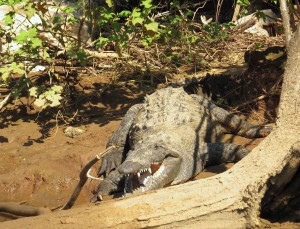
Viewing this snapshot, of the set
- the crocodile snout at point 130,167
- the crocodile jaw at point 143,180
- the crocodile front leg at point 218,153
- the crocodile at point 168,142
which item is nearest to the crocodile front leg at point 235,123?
the crocodile at point 168,142

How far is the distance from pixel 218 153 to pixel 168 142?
0.57 m

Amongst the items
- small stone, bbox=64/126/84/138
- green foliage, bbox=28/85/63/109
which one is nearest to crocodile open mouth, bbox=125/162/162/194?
small stone, bbox=64/126/84/138

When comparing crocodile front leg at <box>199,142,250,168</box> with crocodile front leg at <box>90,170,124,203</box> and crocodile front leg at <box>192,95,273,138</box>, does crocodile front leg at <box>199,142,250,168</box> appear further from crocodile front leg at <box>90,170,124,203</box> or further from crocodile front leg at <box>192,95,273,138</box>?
crocodile front leg at <box>90,170,124,203</box>

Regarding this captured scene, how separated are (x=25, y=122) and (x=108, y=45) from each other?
2.20 metres

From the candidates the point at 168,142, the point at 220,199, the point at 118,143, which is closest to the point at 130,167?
the point at 168,142

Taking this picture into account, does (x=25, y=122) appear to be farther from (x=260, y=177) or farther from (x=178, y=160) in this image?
(x=260, y=177)

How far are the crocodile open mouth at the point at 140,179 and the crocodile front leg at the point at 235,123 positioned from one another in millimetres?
1590

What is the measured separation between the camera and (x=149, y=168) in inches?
208

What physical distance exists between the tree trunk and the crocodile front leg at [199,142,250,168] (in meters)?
2.33

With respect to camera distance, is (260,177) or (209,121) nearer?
(260,177)

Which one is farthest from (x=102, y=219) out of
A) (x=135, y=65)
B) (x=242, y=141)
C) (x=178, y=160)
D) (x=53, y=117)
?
(x=135, y=65)

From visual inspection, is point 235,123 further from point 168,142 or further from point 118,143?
point 118,143

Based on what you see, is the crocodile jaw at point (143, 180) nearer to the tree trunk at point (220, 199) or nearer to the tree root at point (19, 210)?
the tree root at point (19, 210)

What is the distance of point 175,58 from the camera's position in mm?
8867
